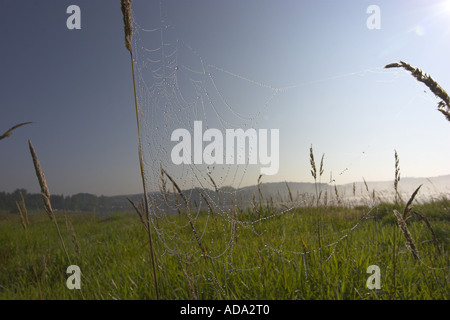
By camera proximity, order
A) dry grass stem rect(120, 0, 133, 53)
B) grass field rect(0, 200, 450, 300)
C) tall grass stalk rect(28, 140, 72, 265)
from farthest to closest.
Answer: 1. grass field rect(0, 200, 450, 300)
2. tall grass stalk rect(28, 140, 72, 265)
3. dry grass stem rect(120, 0, 133, 53)

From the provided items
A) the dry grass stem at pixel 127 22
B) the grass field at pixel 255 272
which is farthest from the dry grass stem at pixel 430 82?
the dry grass stem at pixel 127 22

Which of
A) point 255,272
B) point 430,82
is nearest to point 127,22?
point 430,82

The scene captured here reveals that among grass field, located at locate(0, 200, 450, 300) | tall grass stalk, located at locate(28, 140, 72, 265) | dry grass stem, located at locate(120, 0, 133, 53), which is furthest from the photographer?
grass field, located at locate(0, 200, 450, 300)

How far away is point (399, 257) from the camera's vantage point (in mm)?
2791

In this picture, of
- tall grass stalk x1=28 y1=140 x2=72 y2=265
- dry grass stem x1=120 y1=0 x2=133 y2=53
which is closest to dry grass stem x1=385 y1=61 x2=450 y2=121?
dry grass stem x1=120 y1=0 x2=133 y2=53

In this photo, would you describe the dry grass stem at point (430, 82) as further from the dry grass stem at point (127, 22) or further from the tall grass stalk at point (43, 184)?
the tall grass stalk at point (43, 184)

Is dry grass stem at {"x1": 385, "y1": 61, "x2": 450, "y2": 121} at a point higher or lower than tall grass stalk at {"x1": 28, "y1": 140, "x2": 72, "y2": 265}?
higher

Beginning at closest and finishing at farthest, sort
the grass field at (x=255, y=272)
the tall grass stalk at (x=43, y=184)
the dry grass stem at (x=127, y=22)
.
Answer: the dry grass stem at (x=127, y=22) → the tall grass stalk at (x=43, y=184) → the grass field at (x=255, y=272)

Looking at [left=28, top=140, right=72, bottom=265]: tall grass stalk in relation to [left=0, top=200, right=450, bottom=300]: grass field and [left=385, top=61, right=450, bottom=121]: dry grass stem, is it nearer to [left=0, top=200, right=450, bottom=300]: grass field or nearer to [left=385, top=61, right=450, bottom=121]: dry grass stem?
[left=0, top=200, right=450, bottom=300]: grass field

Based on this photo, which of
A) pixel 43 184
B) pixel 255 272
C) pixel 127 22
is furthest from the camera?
pixel 255 272

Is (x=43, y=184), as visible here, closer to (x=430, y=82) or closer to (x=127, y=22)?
(x=127, y=22)

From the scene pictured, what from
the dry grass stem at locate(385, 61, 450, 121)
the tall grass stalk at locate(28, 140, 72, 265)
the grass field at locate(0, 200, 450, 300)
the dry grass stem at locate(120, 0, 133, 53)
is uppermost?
the dry grass stem at locate(120, 0, 133, 53)
